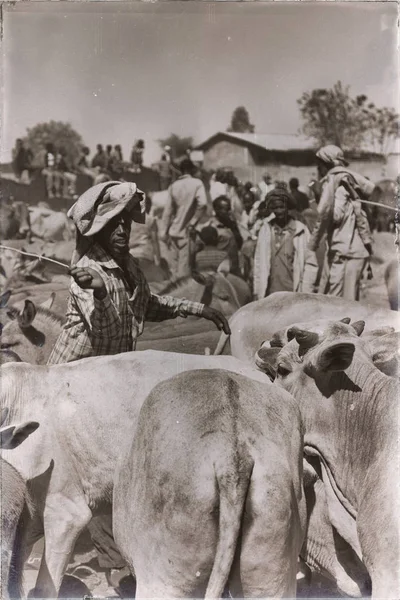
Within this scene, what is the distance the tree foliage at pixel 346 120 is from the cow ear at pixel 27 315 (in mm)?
2509

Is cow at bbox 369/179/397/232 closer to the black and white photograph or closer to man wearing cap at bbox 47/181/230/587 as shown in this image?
the black and white photograph

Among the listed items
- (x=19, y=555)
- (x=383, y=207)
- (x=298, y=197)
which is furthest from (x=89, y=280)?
(x=383, y=207)

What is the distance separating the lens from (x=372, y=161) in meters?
7.66

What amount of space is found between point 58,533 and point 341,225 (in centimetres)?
393

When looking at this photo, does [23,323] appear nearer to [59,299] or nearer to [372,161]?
[59,299]

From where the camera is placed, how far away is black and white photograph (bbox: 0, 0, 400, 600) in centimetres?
432

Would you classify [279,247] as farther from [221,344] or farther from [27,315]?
[27,315]

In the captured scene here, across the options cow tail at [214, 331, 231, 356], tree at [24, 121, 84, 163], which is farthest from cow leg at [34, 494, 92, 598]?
tree at [24, 121, 84, 163]

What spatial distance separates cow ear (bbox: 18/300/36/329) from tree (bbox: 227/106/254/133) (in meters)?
2.00

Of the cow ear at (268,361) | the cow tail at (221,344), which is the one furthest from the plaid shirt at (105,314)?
the cow tail at (221,344)

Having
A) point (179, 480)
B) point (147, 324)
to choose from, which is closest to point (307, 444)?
point (179, 480)

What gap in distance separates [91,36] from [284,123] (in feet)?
5.44

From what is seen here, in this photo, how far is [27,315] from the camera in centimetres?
704

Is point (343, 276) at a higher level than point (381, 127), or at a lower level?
lower
